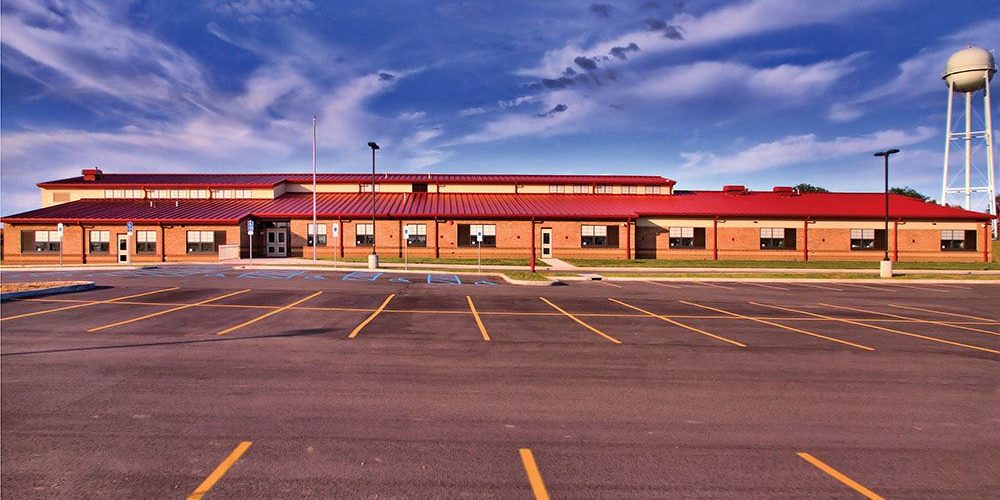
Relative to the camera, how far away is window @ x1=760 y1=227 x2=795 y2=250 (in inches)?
1451

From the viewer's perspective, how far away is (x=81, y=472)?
3912 millimetres

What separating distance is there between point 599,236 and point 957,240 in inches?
1208

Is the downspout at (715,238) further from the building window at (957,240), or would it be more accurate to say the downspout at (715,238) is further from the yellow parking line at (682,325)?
the yellow parking line at (682,325)

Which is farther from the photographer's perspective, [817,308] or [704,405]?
[817,308]

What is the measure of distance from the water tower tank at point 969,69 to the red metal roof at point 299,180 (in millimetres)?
37949

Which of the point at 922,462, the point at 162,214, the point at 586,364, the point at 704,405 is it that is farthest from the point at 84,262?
the point at 922,462

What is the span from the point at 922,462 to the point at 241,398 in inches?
308

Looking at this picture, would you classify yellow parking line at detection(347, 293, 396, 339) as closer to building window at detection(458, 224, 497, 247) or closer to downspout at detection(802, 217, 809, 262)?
building window at detection(458, 224, 497, 247)

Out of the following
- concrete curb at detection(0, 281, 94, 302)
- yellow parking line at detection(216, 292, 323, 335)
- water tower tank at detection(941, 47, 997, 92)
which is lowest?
yellow parking line at detection(216, 292, 323, 335)

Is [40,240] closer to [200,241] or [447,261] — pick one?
[200,241]

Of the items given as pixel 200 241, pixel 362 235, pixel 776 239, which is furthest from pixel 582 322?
pixel 200 241

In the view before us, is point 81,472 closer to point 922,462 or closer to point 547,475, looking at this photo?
point 547,475

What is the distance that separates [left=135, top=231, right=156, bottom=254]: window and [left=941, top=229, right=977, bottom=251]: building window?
2554 inches

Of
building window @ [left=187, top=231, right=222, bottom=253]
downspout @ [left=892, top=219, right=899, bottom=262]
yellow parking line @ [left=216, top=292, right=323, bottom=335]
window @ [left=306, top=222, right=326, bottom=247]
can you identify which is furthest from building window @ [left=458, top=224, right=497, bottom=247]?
downspout @ [left=892, top=219, right=899, bottom=262]
